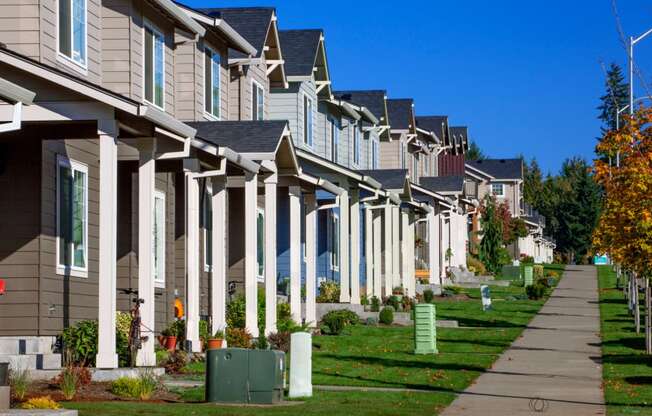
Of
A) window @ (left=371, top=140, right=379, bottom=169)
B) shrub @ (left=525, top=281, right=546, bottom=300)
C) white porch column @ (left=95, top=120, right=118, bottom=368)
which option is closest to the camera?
white porch column @ (left=95, top=120, right=118, bottom=368)

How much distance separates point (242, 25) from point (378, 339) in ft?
31.3

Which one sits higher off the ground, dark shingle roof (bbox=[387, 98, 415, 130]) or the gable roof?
dark shingle roof (bbox=[387, 98, 415, 130])

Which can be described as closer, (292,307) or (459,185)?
(292,307)

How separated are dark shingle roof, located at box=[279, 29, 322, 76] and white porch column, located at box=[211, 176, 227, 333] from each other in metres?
14.9

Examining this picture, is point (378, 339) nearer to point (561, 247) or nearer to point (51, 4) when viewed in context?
point (51, 4)

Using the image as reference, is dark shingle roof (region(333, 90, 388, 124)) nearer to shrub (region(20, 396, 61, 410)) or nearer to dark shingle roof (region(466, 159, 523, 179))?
shrub (region(20, 396, 61, 410))

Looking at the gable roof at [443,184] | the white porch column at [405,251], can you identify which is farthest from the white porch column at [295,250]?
the gable roof at [443,184]

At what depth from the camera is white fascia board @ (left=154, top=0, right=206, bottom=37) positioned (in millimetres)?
26594

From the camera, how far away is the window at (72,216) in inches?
894

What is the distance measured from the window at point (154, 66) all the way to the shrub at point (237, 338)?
4.96m

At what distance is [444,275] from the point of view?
62.4m

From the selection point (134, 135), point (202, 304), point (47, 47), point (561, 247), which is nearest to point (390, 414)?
→ point (134, 135)

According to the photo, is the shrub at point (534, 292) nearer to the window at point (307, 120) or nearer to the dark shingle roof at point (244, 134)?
the window at point (307, 120)

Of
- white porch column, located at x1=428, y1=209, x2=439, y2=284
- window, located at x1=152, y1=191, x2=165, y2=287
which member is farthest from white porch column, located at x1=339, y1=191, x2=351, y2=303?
white porch column, located at x1=428, y1=209, x2=439, y2=284
